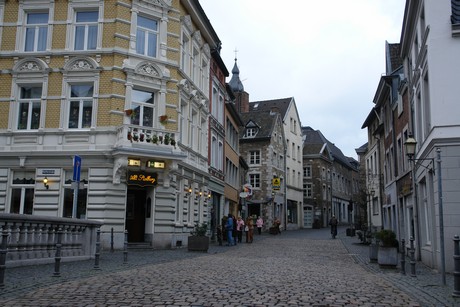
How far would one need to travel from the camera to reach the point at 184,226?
82.6ft

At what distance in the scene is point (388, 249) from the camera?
14883mm

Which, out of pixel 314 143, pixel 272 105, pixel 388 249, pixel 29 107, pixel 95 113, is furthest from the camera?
pixel 314 143

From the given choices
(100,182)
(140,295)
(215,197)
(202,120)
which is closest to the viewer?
(140,295)

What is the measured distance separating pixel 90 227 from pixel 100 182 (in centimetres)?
588

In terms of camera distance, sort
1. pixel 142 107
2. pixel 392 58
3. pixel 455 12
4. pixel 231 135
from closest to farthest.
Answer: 1. pixel 455 12
2. pixel 142 107
3. pixel 392 58
4. pixel 231 135

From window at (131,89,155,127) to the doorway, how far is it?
315 centimetres

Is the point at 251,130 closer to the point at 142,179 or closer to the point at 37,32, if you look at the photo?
the point at 142,179

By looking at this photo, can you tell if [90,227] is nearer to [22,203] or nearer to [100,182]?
[100,182]

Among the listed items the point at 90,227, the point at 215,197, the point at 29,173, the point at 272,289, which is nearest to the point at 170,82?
the point at 29,173

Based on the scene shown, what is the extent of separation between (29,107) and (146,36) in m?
6.28

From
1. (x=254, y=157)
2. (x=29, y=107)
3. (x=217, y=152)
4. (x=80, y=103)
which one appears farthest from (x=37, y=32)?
(x=254, y=157)

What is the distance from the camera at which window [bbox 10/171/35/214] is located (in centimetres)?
2177

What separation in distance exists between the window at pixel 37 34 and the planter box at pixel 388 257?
679 inches

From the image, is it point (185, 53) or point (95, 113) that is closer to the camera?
point (95, 113)
